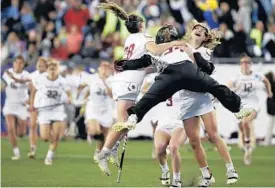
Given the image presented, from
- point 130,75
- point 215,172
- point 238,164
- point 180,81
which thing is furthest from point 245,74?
point 180,81

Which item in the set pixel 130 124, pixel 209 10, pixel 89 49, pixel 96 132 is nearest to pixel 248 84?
pixel 96 132

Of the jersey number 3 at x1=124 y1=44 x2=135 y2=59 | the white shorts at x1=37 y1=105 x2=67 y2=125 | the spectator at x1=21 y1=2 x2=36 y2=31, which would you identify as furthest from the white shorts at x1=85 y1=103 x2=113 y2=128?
the spectator at x1=21 y1=2 x2=36 y2=31

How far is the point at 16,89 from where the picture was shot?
26578 millimetres

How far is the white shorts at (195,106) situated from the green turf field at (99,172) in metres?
1.86

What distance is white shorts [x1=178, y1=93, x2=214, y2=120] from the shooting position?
1662 centimetres

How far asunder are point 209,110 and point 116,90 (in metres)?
2.00

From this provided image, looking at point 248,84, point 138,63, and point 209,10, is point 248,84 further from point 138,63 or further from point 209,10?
point 138,63

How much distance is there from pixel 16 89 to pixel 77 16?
9378mm

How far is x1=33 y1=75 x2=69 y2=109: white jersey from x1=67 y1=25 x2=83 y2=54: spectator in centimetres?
1014

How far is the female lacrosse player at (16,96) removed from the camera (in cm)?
2594

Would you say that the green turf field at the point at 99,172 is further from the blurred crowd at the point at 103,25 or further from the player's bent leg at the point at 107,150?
the blurred crowd at the point at 103,25

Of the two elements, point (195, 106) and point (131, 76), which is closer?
point (195, 106)

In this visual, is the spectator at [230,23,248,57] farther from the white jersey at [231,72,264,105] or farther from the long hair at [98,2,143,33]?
the long hair at [98,2,143,33]

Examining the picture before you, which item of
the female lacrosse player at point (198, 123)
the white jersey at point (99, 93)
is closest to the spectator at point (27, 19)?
the white jersey at point (99, 93)
